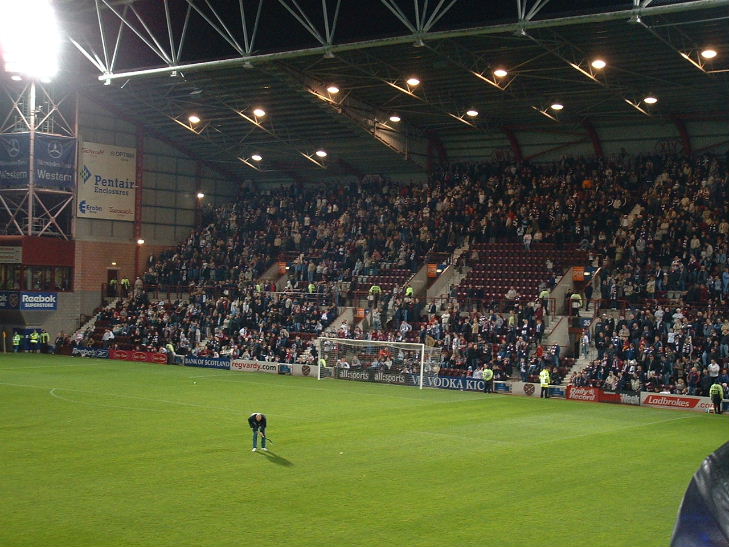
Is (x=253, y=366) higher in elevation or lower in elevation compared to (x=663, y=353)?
lower

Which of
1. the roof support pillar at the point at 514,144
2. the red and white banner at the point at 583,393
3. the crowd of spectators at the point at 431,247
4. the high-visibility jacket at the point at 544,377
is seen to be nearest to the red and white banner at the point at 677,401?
the red and white banner at the point at 583,393

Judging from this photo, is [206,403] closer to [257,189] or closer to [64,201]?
[64,201]

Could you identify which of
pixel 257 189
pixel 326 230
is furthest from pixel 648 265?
pixel 257 189

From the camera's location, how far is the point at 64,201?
50562 mm

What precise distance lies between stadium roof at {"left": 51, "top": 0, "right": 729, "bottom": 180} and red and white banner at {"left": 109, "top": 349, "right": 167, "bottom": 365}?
1274 cm

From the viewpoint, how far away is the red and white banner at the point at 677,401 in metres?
30.3

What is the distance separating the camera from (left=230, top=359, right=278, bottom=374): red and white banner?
→ 138ft

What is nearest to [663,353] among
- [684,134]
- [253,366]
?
[684,134]

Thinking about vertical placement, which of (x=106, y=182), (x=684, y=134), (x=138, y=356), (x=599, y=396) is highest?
(x=684, y=134)

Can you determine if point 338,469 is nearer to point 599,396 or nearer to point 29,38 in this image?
point 599,396

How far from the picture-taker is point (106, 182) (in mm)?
52781

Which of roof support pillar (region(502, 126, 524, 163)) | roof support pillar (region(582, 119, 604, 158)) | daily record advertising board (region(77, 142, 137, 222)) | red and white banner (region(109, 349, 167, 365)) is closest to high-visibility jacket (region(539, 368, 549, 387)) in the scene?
roof support pillar (region(582, 119, 604, 158))

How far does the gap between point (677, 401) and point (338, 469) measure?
17.0m

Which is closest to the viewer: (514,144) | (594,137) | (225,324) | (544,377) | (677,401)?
(677,401)
